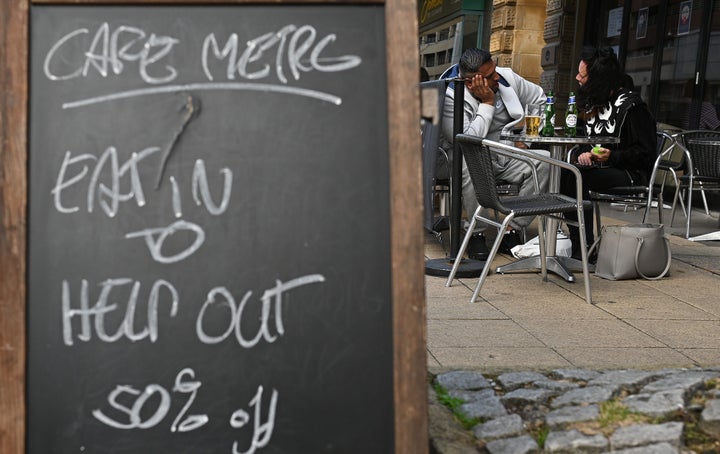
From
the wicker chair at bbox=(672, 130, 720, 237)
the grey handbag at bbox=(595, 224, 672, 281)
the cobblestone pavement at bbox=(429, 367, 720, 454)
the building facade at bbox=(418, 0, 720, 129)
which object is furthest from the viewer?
the building facade at bbox=(418, 0, 720, 129)

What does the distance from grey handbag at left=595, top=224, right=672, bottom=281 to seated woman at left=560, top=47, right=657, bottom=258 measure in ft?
1.48

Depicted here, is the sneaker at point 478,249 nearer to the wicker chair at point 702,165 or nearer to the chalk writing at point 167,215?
the wicker chair at point 702,165

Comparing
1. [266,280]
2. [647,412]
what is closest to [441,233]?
[647,412]

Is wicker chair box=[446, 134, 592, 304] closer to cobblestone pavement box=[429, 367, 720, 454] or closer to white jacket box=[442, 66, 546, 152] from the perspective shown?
white jacket box=[442, 66, 546, 152]

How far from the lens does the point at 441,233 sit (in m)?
7.07

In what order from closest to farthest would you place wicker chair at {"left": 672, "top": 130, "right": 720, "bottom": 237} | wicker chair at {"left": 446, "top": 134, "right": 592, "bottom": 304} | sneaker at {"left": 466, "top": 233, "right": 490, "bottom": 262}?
wicker chair at {"left": 446, "top": 134, "right": 592, "bottom": 304} → sneaker at {"left": 466, "top": 233, "right": 490, "bottom": 262} → wicker chair at {"left": 672, "top": 130, "right": 720, "bottom": 237}

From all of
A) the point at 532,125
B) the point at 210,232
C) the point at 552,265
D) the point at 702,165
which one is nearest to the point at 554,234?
the point at 552,265

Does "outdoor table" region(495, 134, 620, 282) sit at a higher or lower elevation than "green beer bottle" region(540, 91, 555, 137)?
lower

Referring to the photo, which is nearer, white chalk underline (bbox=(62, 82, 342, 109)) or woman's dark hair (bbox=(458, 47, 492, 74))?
white chalk underline (bbox=(62, 82, 342, 109))

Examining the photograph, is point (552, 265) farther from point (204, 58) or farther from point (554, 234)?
point (204, 58)

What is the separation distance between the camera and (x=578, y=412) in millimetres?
3143

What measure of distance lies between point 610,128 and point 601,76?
1.07ft

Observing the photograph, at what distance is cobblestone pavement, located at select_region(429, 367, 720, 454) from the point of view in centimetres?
292

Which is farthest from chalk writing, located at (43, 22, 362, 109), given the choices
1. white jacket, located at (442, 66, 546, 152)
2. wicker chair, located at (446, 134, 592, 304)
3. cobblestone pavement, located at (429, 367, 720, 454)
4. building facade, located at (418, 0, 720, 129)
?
building facade, located at (418, 0, 720, 129)
